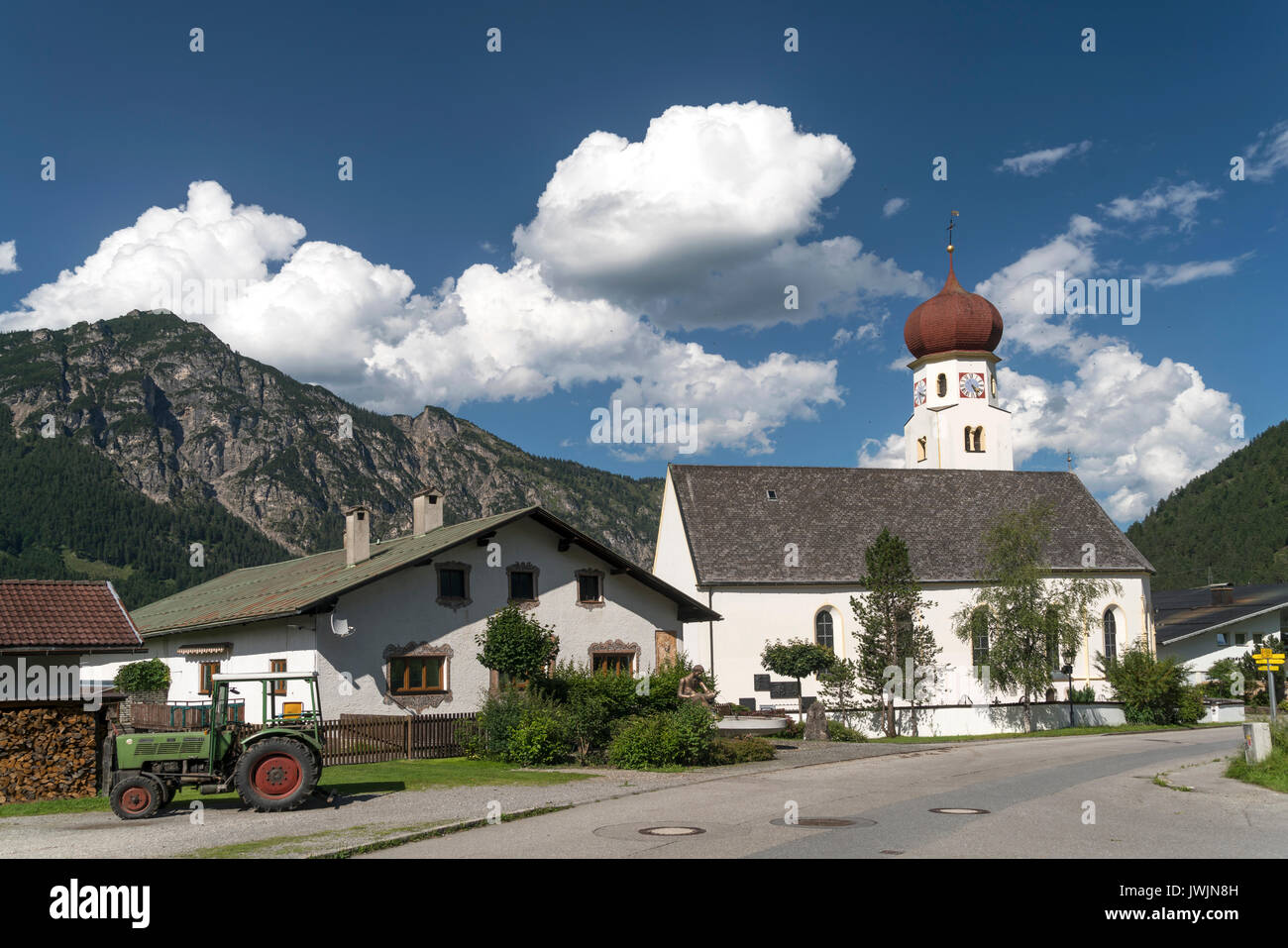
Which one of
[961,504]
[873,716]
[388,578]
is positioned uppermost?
[961,504]

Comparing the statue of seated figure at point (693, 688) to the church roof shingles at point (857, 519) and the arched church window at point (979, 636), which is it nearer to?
the church roof shingles at point (857, 519)

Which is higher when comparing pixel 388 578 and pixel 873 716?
pixel 388 578

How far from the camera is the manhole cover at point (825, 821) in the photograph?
46.4 feet

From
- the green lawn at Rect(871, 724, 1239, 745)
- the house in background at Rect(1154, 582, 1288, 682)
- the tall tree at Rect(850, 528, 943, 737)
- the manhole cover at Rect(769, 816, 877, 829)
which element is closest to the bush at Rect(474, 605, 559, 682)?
the manhole cover at Rect(769, 816, 877, 829)

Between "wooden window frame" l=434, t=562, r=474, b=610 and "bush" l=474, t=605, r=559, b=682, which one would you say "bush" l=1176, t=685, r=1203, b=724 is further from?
"wooden window frame" l=434, t=562, r=474, b=610

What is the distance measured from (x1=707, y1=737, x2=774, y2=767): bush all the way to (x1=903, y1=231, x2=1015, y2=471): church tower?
140ft

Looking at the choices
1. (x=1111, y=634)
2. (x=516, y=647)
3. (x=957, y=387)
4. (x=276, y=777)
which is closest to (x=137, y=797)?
(x=276, y=777)

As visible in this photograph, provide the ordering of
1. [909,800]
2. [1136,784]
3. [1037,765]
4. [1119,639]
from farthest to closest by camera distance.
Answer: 1. [1119,639]
2. [1037,765]
3. [1136,784]
4. [909,800]

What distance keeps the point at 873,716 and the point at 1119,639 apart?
18095 mm

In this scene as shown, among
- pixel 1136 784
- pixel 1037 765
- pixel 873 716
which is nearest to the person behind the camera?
pixel 1136 784
